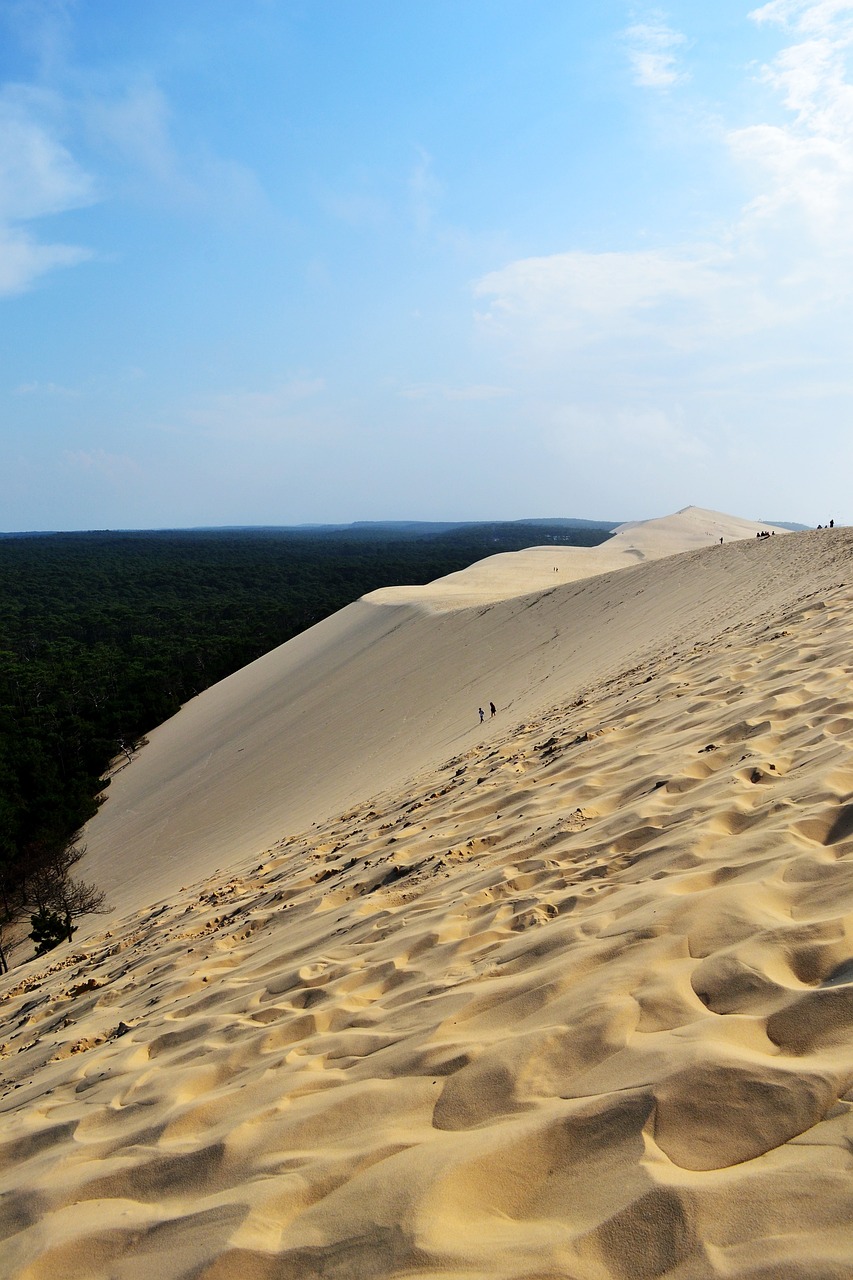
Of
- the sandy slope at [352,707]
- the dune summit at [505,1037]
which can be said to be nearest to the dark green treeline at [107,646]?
the sandy slope at [352,707]

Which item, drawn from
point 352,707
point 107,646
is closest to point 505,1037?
point 352,707

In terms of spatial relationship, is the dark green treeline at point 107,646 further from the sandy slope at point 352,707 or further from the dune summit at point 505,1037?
the dune summit at point 505,1037

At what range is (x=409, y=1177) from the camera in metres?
1.88

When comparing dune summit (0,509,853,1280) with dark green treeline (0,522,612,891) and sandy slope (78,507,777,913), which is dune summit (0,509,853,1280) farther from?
dark green treeline (0,522,612,891)

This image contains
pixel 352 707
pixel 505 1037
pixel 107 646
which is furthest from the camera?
pixel 107 646

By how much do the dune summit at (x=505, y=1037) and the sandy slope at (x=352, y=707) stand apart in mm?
5498

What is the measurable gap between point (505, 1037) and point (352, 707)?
16758 mm

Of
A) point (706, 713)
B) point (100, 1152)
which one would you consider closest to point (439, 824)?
point (706, 713)

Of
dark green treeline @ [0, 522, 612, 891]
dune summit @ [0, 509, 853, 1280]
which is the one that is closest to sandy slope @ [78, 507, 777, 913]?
dark green treeline @ [0, 522, 612, 891]

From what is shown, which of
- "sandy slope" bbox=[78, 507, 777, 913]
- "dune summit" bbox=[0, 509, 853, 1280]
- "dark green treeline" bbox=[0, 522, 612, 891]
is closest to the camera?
"dune summit" bbox=[0, 509, 853, 1280]

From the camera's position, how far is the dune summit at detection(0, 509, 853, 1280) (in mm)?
1684

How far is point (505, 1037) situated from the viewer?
2361 mm

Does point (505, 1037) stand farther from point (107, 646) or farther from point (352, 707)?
point (107, 646)

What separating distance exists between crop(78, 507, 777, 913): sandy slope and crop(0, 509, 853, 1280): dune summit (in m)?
5.50
